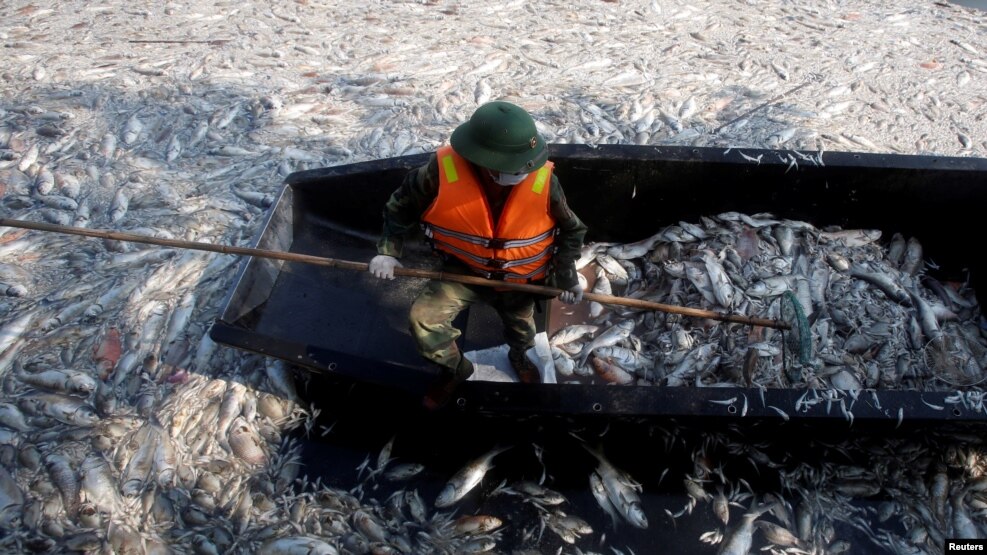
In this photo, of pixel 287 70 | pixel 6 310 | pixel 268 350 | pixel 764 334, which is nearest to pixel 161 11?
pixel 287 70

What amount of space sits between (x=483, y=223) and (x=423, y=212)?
0.32m

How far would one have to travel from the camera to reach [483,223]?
9.59ft

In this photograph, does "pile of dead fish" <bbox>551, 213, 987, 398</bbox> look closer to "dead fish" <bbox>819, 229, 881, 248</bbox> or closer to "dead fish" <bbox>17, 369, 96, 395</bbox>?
"dead fish" <bbox>819, 229, 881, 248</bbox>

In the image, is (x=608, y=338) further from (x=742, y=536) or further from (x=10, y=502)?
(x=10, y=502)

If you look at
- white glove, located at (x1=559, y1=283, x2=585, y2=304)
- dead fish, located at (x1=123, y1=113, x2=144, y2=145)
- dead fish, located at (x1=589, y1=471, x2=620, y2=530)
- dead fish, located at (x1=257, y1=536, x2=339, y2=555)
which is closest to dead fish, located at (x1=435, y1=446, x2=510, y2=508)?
dead fish, located at (x1=589, y1=471, x2=620, y2=530)

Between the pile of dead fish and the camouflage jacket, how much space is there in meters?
0.92

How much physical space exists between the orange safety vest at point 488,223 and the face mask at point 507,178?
77mm

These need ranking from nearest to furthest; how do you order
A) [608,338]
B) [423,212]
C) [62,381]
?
[423,212]
[62,381]
[608,338]

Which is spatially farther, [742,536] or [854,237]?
[854,237]

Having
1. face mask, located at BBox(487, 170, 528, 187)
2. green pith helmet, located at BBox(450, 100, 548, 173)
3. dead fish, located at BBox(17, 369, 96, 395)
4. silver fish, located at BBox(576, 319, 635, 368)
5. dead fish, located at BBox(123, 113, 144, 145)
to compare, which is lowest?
dead fish, located at BBox(17, 369, 96, 395)

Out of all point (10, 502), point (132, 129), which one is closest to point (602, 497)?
point (10, 502)

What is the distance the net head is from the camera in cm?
324

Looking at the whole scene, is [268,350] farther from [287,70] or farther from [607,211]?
[287,70]

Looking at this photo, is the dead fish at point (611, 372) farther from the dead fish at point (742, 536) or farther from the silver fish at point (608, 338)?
the dead fish at point (742, 536)
